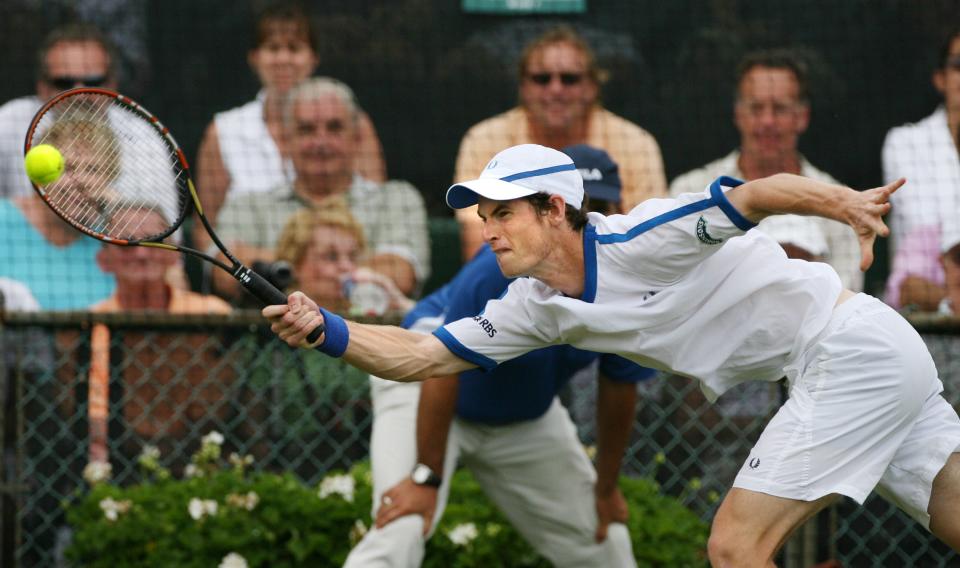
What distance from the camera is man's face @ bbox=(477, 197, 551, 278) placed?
4035 millimetres

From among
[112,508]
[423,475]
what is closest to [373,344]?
[423,475]

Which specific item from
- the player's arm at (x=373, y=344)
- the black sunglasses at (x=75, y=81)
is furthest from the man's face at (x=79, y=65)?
the player's arm at (x=373, y=344)

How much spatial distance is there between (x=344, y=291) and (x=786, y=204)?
117 inches

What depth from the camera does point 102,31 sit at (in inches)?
268

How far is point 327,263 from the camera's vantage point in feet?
21.0

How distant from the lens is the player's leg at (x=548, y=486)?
5.25m

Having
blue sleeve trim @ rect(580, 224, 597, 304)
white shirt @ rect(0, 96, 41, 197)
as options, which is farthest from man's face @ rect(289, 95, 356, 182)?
blue sleeve trim @ rect(580, 224, 597, 304)

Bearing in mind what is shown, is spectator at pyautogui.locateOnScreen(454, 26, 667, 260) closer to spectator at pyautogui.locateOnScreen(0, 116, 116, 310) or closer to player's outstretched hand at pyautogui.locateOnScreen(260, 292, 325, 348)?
spectator at pyautogui.locateOnScreen(0, 116, 116, 310)

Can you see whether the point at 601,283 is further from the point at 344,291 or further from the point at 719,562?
the point at 344,291

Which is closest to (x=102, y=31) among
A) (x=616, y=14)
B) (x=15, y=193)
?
(x=15, y=193)

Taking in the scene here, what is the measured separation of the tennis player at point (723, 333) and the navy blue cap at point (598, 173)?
0.72 m

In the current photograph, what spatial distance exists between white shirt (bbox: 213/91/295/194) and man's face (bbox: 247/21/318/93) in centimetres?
10

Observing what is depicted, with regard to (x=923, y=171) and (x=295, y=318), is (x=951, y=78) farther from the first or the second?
(x=295, y=318)

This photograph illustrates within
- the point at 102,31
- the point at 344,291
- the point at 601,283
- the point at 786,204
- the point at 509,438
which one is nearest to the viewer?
the point at 786,204
